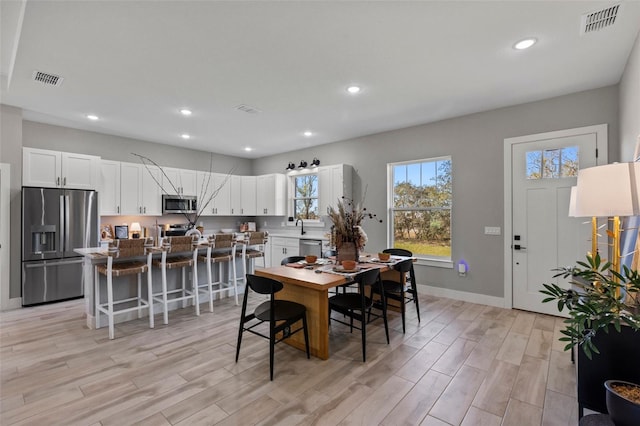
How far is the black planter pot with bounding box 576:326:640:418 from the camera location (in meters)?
1.66

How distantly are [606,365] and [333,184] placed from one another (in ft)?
15.1

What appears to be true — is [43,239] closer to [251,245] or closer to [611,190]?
[251,245]

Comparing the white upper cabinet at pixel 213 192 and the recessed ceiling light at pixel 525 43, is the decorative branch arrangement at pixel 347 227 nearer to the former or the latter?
the recessed ceiling light at pixel 525 43

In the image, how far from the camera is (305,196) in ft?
22.2

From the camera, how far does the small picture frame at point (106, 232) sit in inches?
210

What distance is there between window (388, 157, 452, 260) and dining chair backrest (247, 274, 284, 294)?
132 inches

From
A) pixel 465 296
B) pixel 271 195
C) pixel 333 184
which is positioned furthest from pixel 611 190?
pixel 271 195

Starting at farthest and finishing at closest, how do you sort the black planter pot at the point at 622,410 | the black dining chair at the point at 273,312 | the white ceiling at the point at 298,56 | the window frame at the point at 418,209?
the window frame at the point at 418,209 < the black dining chair at the point at 273,312 < the white ceiling at the point at 298,56 < the black planter pot at the point at 622,410

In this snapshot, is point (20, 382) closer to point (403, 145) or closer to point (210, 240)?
point (210, 240)

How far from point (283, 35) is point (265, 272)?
2187mm

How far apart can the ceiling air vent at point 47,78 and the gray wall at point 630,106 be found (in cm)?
562

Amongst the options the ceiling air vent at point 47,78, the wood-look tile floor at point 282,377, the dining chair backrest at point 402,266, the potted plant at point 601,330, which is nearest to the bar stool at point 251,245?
the wood-look tile floor at point 282,377

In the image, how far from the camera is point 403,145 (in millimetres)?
5234

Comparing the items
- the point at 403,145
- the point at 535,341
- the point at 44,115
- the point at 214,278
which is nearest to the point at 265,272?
the point at 214,278
